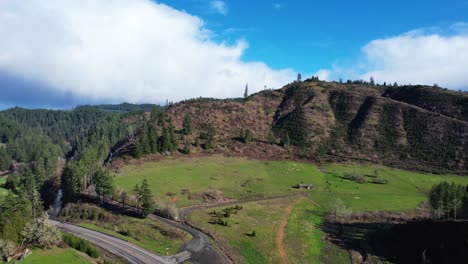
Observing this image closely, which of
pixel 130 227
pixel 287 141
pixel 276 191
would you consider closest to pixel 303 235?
pixel 276 191

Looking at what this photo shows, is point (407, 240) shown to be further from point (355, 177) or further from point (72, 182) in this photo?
point (72, 182)

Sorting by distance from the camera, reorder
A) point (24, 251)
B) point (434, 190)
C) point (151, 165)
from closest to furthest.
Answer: point (24, 251), point (434, 190), point (151, 165)

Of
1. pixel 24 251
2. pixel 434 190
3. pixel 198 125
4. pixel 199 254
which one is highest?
pixel 198 125

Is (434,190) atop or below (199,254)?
atop

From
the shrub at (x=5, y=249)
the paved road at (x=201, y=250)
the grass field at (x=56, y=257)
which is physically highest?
the shrub at (x=5, y=249)

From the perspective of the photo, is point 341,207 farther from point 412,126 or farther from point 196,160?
point 412,126

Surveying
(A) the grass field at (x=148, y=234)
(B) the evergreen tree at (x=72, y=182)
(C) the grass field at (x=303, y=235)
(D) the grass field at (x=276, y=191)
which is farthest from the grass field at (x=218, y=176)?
(C) the grass field at (x=303, y=235)

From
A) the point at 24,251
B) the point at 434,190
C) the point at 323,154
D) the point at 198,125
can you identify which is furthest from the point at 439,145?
the point at 24,251

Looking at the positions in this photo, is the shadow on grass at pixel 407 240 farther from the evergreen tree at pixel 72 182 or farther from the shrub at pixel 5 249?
the evergreen tree at pixel 72 182
